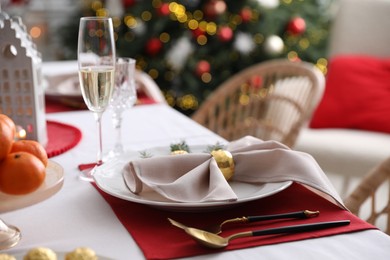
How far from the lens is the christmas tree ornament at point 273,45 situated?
10.7 ft

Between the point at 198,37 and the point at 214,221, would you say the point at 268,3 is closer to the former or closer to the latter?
the point at 198,37

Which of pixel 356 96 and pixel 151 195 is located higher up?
pixel 151 195

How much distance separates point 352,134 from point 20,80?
151 centimetres

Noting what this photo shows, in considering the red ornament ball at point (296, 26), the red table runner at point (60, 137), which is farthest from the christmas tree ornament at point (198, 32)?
the red table runner at point (60, 137)

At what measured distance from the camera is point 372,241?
0.75 m

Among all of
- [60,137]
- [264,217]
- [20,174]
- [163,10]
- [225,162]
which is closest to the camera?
[20,174]

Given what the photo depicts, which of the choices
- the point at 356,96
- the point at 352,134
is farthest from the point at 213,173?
the point at 356,96

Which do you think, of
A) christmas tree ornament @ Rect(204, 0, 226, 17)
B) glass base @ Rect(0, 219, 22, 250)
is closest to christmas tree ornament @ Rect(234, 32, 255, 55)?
christmas tree ornament @ Rect(204, 0, 226, 17)

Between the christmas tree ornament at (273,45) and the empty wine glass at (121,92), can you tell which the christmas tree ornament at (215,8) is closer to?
the christmas tree ornament at (273,45)

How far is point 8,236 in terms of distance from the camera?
75 centimetres

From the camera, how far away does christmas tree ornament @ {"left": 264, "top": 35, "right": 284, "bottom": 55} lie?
10.7 feet

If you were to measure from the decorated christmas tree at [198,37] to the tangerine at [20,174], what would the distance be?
2483 mm

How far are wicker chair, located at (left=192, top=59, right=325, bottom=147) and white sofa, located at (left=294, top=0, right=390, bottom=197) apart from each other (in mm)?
300

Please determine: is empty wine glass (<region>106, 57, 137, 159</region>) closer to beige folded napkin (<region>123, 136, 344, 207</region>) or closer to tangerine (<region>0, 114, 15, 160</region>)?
beige folded napkin (<region>123, 136, 344, 207</region>)
